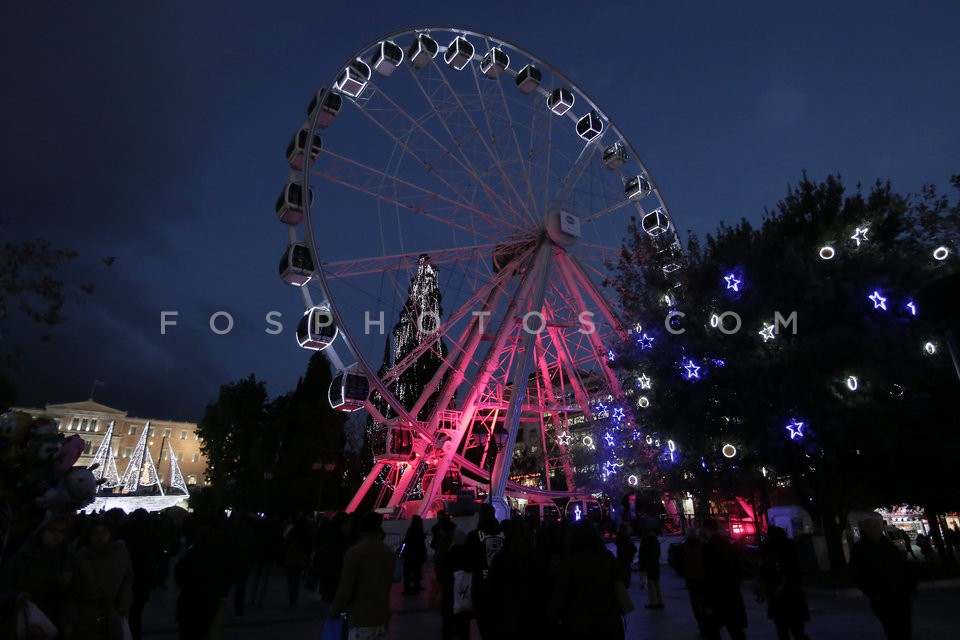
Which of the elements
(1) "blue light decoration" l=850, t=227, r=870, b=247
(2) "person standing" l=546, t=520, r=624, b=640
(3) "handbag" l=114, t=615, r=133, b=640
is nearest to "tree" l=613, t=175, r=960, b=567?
(1) "blue light decoration" l=850, t=227, r=870, b=247

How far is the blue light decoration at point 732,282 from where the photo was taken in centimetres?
1590

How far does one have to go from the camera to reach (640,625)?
9.52 metres

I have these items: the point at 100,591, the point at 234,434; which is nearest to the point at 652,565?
the point at 100,591

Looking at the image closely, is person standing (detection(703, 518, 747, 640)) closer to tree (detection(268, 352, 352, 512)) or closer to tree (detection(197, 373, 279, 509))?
tree (detection(268, 352, 352, 512))

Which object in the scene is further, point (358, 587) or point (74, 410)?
point (74, 410)

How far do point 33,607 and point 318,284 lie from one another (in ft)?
55.4

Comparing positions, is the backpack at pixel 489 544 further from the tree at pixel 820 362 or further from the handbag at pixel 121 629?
the tree at pixel 820 362

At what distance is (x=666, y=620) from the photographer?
985 cm

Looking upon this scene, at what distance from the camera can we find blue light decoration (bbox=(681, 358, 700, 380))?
16.0m

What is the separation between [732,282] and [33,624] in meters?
15.6

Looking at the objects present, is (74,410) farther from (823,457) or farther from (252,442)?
(823,457)

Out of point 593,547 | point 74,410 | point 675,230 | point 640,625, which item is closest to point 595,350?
point 675,230

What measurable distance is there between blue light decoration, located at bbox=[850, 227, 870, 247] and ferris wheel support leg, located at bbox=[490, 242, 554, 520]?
11536mm

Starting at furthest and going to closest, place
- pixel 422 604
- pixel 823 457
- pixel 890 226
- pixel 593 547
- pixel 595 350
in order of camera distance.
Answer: pixel 595 350 → pixel 890 226 → pixel 823 457 → pixel 422 604 → pixel 593 547
